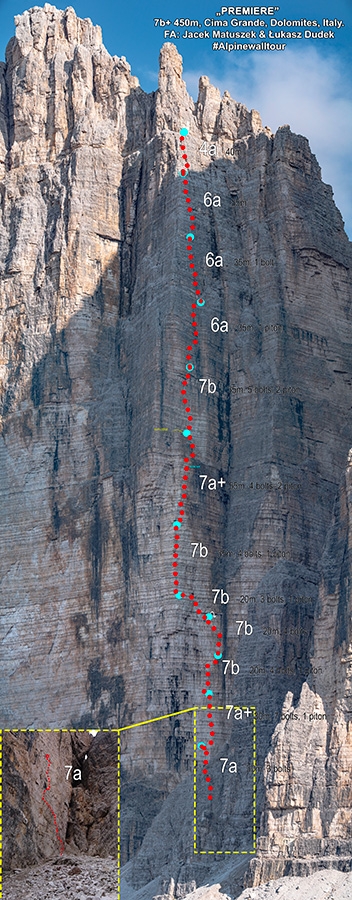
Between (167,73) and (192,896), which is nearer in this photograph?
(192,896)

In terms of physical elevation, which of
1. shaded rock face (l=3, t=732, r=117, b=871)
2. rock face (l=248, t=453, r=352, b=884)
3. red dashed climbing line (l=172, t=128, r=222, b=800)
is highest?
red dashed climbing line (l=172, t=128, r=222, b=800)

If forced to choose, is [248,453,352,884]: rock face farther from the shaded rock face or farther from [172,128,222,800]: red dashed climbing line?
the shaded rock face

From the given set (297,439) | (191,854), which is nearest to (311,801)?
(191,854)

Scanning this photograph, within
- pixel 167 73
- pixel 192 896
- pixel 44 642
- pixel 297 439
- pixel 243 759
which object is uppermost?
pixel 167 73

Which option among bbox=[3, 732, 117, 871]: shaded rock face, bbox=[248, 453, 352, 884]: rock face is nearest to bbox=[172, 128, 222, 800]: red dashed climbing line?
bbox=[248, 453, 352, 884]: rock face

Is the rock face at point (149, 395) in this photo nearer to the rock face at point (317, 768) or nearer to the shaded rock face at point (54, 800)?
the rock face at point (317, 768)

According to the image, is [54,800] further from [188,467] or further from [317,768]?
[188,467]

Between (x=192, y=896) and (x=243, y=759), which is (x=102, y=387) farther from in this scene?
(x=192, y=896)

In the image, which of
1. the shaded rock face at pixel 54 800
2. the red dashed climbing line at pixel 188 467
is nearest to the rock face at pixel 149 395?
the red dashed climbing line at pixel 188 467
